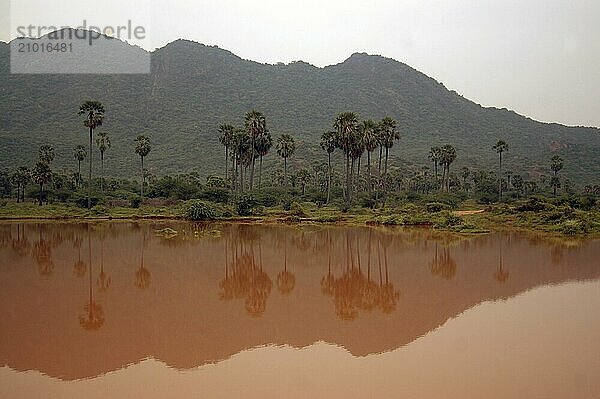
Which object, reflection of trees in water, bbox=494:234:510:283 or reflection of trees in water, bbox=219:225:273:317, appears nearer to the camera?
reflection of trees in water, bbox=219:225:273:317

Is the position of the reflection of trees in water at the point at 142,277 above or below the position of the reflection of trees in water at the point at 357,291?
above

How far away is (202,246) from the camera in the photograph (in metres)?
35.9

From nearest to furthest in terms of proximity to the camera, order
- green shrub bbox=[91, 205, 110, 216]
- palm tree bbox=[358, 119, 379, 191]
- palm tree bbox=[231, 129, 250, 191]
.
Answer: green shrub bbox=[91, 205, 110, 216] → palm tree bbox=[358, 119, 379, 191] → palm tree bbox=[231, 129, 250, 191]

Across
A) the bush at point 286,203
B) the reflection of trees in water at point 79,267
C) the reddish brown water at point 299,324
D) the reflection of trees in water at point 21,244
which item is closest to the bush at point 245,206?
the bush at point 286,203

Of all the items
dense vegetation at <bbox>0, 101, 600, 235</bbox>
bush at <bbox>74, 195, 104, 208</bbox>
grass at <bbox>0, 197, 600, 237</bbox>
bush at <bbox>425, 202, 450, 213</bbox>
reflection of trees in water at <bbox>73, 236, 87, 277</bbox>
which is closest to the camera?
reflection of trees in water at <bbox>73, 236, 87, 277</bbox>

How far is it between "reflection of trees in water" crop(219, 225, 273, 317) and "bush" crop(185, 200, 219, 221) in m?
22.7

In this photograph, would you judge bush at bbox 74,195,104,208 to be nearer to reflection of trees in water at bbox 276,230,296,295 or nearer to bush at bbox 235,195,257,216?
bush at bbox 235,195,257,216

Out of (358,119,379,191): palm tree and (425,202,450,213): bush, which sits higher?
(358,119,379,191): palm tree

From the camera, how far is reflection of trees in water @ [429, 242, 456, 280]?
25.5 metres

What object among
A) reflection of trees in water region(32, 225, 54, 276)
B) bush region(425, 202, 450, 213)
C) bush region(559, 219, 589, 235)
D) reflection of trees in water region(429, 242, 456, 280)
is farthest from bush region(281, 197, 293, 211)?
reflection of trees in water region(429, 242, 456, 280)

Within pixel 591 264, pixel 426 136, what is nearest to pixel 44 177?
pixel 591 264

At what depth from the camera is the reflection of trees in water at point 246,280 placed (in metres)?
19.5

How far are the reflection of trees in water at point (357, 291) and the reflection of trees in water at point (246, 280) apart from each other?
2615 mm

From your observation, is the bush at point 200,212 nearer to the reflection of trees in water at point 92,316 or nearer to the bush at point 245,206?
the bush at point 245,206
